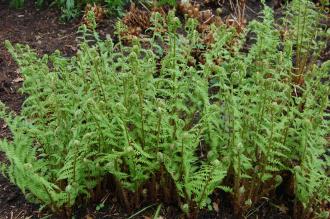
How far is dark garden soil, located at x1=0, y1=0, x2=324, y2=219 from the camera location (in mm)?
3326

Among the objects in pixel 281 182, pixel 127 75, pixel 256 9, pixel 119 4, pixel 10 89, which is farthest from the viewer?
pixel 256 9

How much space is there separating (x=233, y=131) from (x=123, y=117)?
0.71 metres

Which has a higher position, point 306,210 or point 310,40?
point 310,40

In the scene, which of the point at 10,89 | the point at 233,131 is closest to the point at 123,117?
the point at 233,131

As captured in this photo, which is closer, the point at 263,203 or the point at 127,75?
the point at 127,75

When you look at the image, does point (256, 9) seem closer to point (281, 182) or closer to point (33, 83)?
point (281, 182)

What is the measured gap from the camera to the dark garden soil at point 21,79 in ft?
10.9

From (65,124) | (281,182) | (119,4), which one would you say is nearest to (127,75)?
(65,124)

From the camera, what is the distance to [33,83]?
3.26 meters

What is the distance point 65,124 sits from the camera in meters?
3.17

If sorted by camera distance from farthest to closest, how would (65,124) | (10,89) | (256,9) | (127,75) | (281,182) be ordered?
(256,9)
(10,89)
(281,182)
(65,124)
(127,75)

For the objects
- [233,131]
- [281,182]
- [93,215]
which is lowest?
[93,215]

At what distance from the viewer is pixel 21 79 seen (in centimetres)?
461

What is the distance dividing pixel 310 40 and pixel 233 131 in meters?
1.95
